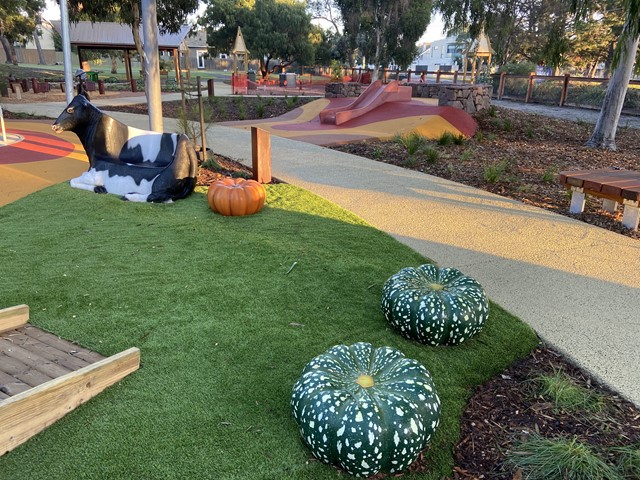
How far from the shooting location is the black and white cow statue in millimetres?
6473

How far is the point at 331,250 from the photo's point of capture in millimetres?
5121

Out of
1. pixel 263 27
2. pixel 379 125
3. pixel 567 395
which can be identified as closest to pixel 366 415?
pixel 567 395

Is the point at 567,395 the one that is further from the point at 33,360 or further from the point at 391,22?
the point at 391,22

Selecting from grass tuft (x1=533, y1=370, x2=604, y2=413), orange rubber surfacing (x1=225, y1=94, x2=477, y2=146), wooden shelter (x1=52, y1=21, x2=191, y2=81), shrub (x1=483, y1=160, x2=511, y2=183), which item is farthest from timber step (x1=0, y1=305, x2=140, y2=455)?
wooden shelter (x1=52, y1=21, x2=191, y2=81)

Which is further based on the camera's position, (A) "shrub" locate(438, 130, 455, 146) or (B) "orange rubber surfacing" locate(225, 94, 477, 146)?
(B) "orange rubber surfacing" locate(225, 94, 477, 146)

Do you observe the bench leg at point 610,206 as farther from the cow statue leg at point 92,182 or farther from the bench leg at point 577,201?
the cow statue leg at point 92,182

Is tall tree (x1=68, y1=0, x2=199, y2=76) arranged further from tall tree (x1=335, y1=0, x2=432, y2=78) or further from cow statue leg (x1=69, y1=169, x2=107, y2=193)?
tall tree (x1=335, y1=0, x2=432, y2=78)

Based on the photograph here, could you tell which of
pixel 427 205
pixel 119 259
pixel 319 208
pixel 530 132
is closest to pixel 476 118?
pixel 530 132

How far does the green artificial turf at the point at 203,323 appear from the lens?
2480 mm

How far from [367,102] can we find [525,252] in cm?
1227

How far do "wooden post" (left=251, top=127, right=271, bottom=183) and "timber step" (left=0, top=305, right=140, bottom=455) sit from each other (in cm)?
438

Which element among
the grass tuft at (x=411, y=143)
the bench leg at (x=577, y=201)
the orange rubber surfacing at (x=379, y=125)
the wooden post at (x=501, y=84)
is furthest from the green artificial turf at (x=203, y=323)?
the wooden post at (x=501, y=84)

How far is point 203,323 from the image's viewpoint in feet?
12.0

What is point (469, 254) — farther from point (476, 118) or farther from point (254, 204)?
point (476, 118)
